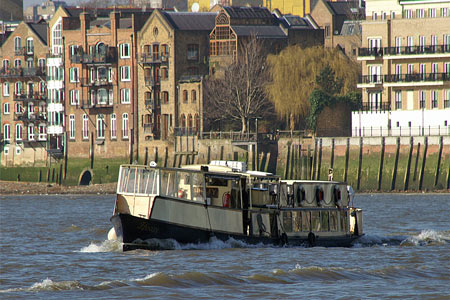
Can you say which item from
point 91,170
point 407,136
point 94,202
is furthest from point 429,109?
point 91,170

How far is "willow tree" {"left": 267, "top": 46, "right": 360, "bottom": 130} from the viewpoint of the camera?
122m

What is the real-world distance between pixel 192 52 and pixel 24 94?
1021 inches

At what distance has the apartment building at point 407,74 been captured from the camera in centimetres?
11462

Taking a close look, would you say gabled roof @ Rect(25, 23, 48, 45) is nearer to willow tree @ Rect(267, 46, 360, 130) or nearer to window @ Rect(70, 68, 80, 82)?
window @ Rect(70, 68, 80, 82)

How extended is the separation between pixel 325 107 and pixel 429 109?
9.98m

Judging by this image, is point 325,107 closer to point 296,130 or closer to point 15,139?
point 296,130

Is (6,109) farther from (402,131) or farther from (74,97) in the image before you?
(402,131)

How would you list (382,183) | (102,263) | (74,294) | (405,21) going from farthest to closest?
(405,21) → (382,183) → (102,263) → (74,294)

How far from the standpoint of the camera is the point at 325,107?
119625mm

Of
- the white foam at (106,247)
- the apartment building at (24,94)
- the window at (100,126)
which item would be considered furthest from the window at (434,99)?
the white foam at (106,247)

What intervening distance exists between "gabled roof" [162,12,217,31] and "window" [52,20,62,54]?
1732 centimetres

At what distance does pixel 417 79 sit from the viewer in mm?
115625

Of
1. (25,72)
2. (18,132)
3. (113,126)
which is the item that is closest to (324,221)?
(113,126)

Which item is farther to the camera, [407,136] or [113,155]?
[113,155]
